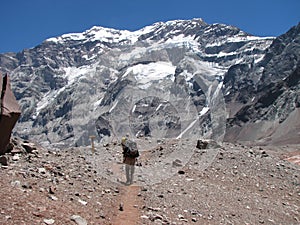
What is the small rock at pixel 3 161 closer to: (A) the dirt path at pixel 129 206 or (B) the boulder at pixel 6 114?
(B) the boulder at pixel 6 114

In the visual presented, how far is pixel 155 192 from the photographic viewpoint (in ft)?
51.3

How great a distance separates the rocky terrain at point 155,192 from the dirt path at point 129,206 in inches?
1.2

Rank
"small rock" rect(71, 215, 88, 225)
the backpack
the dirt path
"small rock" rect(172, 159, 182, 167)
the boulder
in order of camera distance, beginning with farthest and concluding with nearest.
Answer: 1. "small rock" rect(172, 159, 182, 167)
2. the backpack
3. the boulder
4. the dirt path
5. "small rock" rect(71, 215, 88, 225)

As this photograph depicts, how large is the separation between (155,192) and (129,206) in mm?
2249

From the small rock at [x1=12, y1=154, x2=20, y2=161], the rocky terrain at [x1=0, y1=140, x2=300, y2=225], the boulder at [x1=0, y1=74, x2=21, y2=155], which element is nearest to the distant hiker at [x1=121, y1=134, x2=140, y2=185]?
the rocky terrain at [x1=0, y1=140, x2=300, y2=225]

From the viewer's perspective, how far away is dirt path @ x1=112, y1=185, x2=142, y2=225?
11891 millimetres

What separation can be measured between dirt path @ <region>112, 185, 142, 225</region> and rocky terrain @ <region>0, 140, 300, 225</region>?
0.10 feet

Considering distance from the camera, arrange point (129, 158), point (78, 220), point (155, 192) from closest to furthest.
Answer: point (78, 220) < point (155, 192) < point (129, 158)

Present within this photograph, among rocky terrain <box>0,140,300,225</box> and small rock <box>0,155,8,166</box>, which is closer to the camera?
rocky terrain <box>0,140,300,225</box>

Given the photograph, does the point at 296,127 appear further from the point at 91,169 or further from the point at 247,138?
the point at 91,169

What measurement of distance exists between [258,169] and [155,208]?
9.00 m

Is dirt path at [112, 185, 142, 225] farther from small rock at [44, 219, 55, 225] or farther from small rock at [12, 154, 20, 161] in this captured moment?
small rock at [12, 154, 20, 161]

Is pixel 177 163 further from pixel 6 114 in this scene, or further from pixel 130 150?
pixel 6 114

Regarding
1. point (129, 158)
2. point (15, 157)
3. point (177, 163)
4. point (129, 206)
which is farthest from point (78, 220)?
point (177, 163)
